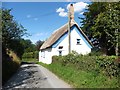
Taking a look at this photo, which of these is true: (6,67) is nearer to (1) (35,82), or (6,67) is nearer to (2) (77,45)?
(1) (35,82)

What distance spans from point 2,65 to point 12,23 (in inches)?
668

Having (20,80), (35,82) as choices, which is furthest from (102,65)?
(20,80)

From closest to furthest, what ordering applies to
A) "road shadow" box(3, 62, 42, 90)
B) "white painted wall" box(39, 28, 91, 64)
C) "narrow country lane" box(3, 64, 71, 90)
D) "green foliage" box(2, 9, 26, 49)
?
"narrow country lane" box(3, 64, 71, 90) → "road shadow" box(3, 62, 42, 90) → "green foliage" box(2, 9, 26, 49) → "white painted wall" box(39, 28, 91, 64)

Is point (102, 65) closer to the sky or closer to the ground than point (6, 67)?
closer to the sky

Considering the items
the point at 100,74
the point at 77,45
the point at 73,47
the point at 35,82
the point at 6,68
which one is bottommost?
the point at 35,82

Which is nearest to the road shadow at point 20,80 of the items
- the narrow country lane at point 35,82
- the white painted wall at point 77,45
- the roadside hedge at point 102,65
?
the narrow country lane at point 35,82

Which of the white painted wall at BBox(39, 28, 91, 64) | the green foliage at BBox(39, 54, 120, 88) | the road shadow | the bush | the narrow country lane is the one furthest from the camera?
the white painted wall at BBox(39, 28, 91, 64)

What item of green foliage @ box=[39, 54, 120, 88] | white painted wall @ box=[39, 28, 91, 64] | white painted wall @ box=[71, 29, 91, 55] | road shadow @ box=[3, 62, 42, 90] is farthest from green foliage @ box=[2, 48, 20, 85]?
white painted wall @ box=[71, 29, 91, 55]

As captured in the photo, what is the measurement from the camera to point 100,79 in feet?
46.3

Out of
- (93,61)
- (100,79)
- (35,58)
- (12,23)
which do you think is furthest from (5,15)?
(35,58)

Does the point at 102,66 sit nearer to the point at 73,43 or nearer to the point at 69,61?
the point at 69,61

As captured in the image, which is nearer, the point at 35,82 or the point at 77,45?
the point at 35,82

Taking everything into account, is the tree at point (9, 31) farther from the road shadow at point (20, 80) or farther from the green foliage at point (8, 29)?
the road shadow at point (20, 80)

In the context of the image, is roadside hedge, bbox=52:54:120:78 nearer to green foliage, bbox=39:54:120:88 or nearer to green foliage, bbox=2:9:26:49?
green foliage, bbox=39:54:120:88
